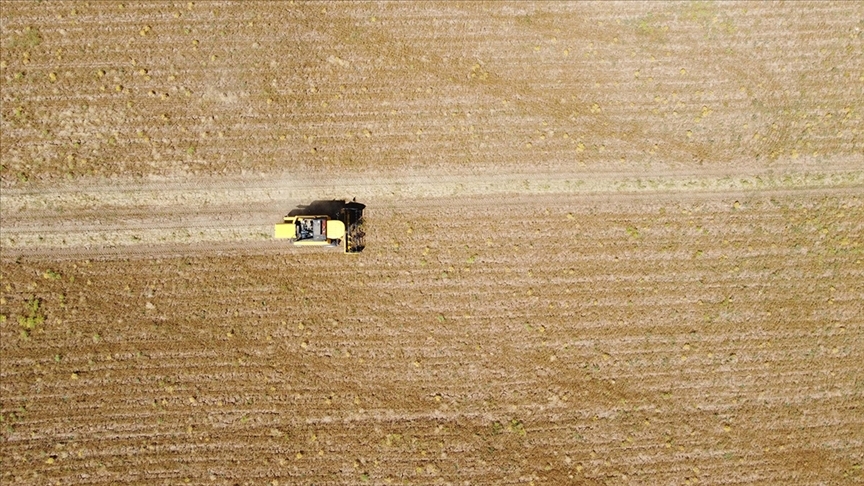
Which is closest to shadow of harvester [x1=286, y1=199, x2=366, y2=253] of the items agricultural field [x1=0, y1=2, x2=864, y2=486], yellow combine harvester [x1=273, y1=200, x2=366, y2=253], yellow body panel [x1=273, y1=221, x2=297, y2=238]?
yellow combine harvester [x1=273, y1=200, x2=366, y2=253]

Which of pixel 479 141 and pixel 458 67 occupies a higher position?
pixel 458 67

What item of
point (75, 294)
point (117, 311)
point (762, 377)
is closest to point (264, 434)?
point (117, 311)

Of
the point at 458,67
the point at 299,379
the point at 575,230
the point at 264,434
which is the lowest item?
the point at 264,434

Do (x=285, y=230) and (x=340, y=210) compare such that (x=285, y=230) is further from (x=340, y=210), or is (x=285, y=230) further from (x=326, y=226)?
(x=340, y=210)

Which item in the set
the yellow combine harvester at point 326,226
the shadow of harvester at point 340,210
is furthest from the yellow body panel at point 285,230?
the shadow of harvester at point 340,210

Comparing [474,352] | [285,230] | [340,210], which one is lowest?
[474,352]

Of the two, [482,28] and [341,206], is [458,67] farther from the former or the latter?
[341,206]

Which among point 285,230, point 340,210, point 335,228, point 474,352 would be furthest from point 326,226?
point 474,352
